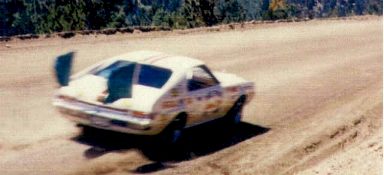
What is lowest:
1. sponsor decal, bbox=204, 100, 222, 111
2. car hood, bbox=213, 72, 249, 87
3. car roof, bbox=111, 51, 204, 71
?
sponsor decal, bbox=204, 100, 222, 111

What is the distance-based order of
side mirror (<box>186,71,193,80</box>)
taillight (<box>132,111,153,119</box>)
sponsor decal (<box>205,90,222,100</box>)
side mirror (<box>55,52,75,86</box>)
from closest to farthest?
taillight (<box>132,111,153,119</box>), side mirror (<box>55,52,75,86</box>), side mirror (<box>186,71,193,80</box>), sponsor decal (<box>205,90,222,100</box>)

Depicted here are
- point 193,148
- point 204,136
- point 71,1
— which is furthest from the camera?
point 71,1

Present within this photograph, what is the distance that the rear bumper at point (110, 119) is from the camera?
8648 millimetres

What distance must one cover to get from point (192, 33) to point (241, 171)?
58.7ft

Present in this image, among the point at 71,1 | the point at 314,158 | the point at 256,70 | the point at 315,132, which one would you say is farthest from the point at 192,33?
the point at 71,1

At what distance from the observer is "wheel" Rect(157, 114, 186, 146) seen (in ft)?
30.6

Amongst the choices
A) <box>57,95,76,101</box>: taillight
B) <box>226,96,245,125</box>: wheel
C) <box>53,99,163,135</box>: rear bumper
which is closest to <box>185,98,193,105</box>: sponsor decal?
<box>53,99,163,135</box>: rear bumper

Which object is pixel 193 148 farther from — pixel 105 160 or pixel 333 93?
pixel 333 93

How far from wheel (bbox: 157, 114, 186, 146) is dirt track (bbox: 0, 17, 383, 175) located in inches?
9.9

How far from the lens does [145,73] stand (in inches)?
375

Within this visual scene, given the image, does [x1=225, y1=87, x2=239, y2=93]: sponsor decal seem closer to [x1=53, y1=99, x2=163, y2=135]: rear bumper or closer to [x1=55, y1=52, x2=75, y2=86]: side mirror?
[x1=53, y1=99, x2=163, y2=135]: rear bumper

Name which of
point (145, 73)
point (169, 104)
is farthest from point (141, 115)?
point (145, 73)

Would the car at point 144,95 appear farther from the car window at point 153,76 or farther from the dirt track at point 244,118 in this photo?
the dirt track at point 244,118

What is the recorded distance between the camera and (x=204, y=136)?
10703mm
